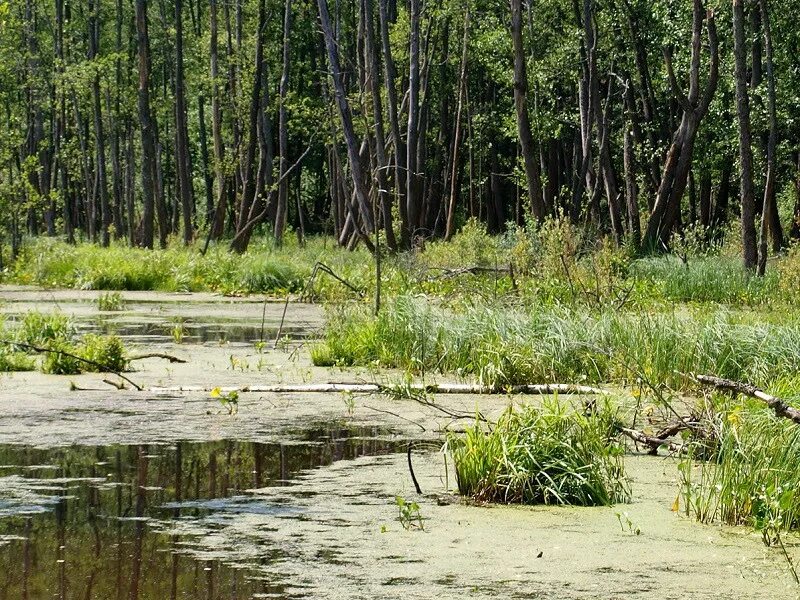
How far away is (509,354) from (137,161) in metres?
62.8

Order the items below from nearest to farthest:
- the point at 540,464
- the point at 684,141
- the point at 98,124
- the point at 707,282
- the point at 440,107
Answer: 1. the point at 540,464
2. the point at 707,282
3. the point at 684,141
4. the point at 98,124
5. the point at 440,107

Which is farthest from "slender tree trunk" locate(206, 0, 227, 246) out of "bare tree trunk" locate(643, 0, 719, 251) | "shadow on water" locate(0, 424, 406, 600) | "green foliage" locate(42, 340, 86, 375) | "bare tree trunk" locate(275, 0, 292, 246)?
"shadow on water" locate(0, 424, 406, 600)

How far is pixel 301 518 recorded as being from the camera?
6926mm

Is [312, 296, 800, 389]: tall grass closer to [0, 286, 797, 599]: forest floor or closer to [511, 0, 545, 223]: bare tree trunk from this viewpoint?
[0, 286, 797, 599]: forest floor

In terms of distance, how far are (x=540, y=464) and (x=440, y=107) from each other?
4289cm

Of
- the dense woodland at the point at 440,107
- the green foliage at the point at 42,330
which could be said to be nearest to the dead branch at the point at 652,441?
the green foliage at the point at 42,330

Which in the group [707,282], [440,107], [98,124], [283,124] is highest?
[440,107]

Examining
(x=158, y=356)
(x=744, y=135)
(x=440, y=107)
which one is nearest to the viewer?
(x=158, y=356)

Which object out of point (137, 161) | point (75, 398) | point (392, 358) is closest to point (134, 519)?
point (75, 398)

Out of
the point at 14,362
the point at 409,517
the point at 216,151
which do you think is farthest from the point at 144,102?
the point at 409,517

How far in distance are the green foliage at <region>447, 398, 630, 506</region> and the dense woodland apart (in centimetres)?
1058

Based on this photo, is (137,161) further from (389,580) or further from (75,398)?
(389,580)

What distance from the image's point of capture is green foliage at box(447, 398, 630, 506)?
24.6 feet

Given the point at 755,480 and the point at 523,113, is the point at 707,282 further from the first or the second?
the point at 755,480
